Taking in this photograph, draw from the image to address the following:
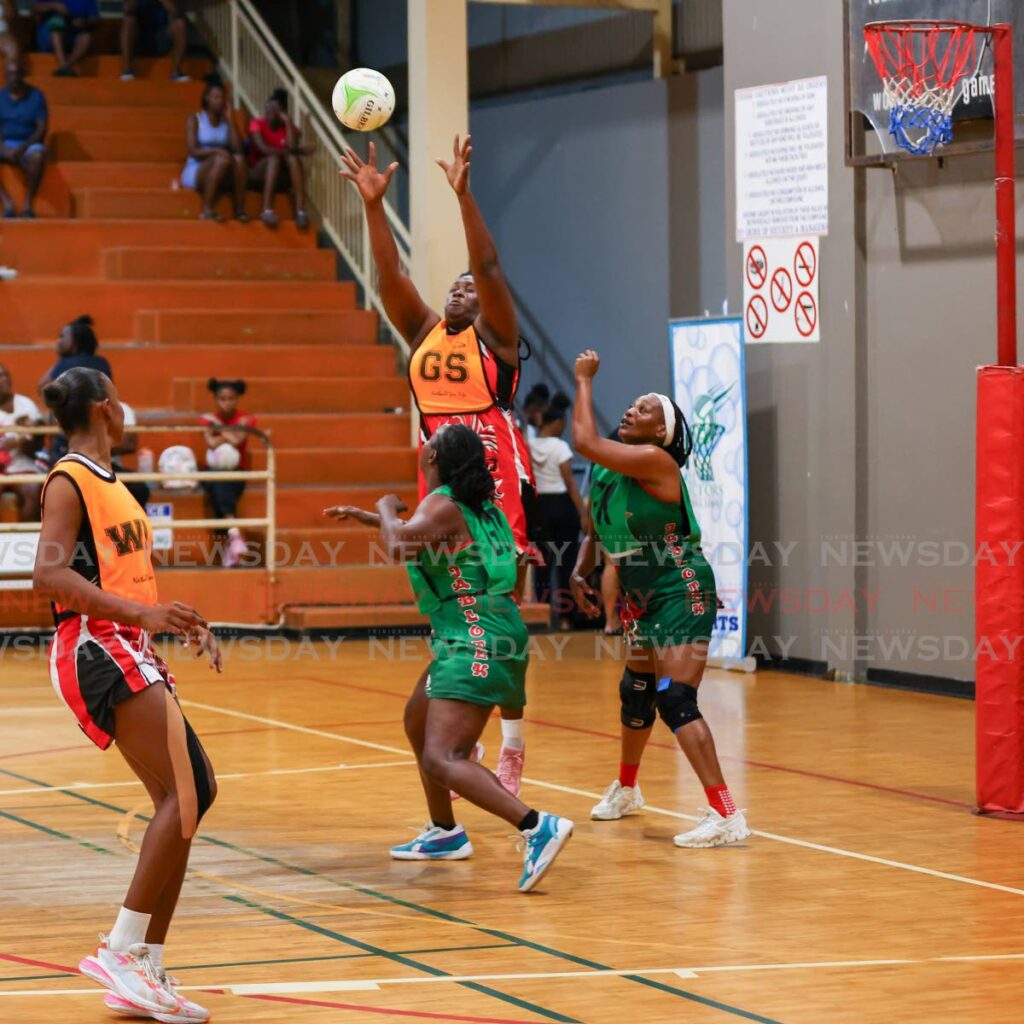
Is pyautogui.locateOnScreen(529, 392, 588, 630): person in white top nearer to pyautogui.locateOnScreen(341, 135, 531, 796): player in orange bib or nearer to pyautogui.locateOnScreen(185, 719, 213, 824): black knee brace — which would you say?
pyautogui.locateOnScreen(341, 135, 531, 796): player in orange bib

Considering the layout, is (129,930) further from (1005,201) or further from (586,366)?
(1005,201)

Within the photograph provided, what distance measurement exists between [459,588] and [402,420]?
10.6 meters

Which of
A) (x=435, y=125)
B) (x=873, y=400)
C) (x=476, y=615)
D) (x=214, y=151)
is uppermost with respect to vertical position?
(x=214, y=151)

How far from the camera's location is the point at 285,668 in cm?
1373

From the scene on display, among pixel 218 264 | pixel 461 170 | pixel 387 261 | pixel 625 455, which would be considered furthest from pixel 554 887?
pixel 218 264

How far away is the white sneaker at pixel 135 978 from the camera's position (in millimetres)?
5180

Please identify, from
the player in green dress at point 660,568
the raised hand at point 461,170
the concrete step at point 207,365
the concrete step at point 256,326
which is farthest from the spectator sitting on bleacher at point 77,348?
the player in green dress at point 660,568

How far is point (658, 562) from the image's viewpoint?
309 inches

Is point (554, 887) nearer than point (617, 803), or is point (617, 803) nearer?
point (554, 887)

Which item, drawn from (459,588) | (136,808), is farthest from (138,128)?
(459,588)

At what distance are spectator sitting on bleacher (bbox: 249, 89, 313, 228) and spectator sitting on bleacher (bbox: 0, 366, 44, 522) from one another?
450 cm

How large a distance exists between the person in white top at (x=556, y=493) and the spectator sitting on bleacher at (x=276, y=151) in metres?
4.23

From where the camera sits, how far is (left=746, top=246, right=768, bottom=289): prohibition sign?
1350 centimetres

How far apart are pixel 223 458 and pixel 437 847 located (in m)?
8.50
